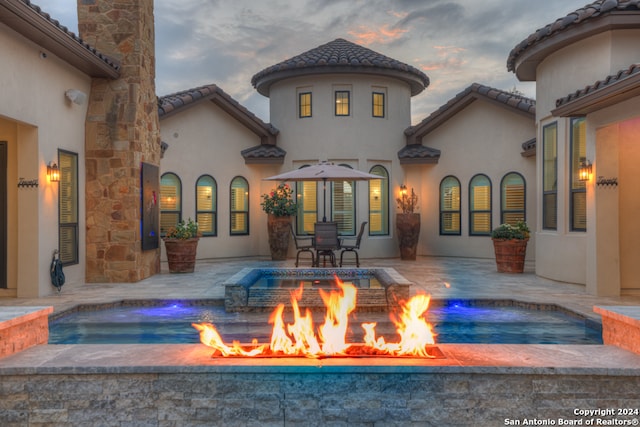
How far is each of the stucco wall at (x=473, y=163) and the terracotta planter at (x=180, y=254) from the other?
7384 mm

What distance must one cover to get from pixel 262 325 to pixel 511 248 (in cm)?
703

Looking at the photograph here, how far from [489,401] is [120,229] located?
878 cm

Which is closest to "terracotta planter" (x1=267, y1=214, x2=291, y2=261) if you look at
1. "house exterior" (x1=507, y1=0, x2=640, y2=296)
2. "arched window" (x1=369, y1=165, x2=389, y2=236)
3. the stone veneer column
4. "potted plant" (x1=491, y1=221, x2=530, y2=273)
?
"arched window" (x1=369, y1=165, x2=389, y2=236)

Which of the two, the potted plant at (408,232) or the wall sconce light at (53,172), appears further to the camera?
the potted plant at (408,232)

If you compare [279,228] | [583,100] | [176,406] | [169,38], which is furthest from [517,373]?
[169,38]

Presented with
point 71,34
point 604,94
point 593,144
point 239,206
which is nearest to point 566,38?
point 593,144

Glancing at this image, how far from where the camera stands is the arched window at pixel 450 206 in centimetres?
1580

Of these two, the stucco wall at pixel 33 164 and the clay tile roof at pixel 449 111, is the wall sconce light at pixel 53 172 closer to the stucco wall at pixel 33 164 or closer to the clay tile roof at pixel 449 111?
the stucco wall at pixel 33 164

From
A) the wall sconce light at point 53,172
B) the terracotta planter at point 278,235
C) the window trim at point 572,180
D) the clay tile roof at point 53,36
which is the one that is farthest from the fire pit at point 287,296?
the terracotta planter at point 278,235

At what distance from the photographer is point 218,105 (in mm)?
15492

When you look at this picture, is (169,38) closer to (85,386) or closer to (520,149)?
(520,149)

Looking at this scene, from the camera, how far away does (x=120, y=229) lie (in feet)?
35.4

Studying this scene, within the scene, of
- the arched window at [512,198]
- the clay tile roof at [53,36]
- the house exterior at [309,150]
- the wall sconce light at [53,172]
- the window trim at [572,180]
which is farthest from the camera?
the arched window at [512,198]

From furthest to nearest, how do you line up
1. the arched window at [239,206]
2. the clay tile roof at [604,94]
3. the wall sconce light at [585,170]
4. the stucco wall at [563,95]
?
the arched window at [239,206], the stucco wall at [563,95], the wall sconce light at [585,170], the clay tile roof at [604,94]
